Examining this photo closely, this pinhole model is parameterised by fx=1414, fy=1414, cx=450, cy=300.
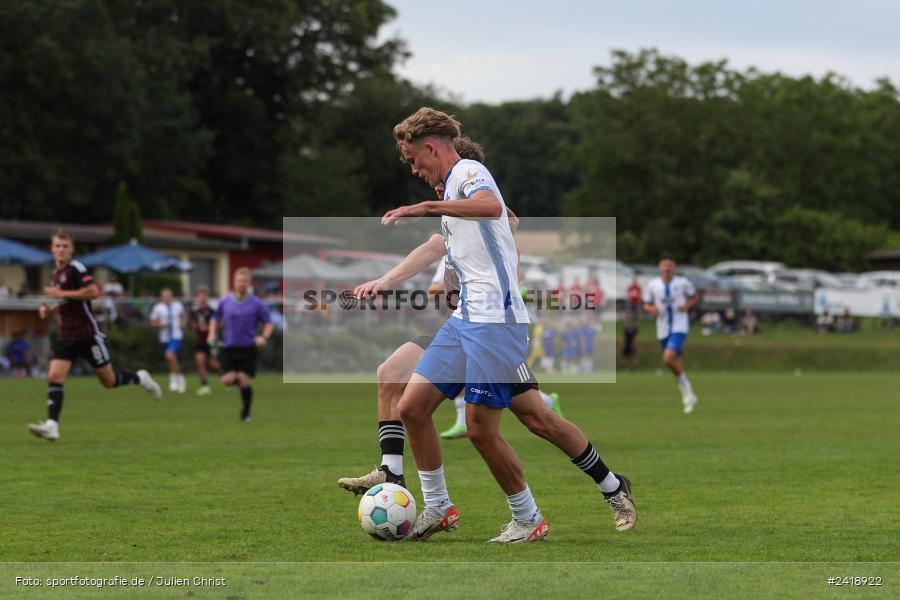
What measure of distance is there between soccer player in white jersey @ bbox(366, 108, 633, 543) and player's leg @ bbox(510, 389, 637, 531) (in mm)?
170

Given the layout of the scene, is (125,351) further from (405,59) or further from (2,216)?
(405,59)

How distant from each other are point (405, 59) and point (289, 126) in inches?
301

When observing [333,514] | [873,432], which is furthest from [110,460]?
[873,432]

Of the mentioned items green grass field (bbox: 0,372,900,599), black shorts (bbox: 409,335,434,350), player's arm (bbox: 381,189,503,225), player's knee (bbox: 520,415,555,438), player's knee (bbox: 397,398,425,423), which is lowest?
green grass field (bbox: 0,372,900,599)

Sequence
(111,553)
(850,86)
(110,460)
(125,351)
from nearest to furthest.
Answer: (111,553) < (110,460) < (125,351) < (850,86)

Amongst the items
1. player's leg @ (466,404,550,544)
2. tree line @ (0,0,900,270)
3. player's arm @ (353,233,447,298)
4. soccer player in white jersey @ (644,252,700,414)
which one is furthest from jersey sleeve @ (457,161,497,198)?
tree line @ (0,0,900,270)

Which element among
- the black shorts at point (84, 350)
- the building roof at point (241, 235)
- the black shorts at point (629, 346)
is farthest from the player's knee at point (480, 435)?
the building roof at point (241, 235)

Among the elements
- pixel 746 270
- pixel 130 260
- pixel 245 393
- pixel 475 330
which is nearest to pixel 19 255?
pixel 130 260

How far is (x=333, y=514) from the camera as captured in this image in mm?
9461

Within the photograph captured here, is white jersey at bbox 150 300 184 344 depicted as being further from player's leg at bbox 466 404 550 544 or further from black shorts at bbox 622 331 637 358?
player's leg at bbox 466 404 550 544

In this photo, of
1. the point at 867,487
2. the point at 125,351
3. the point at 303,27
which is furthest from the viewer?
the point at 303,27

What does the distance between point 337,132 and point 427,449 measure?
67.4 metres

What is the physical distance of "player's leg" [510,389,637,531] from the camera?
807cm

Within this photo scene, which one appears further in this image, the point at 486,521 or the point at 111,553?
the point at 486,521
